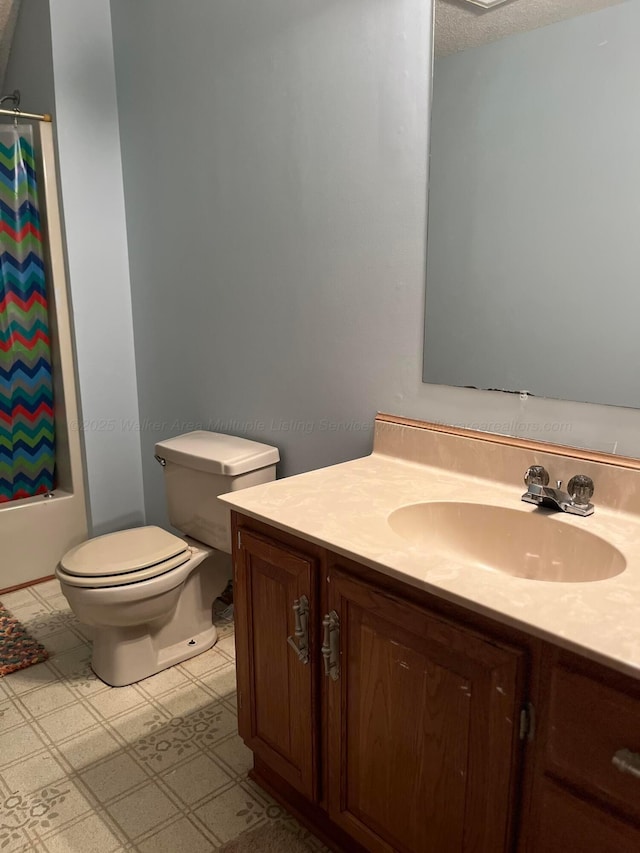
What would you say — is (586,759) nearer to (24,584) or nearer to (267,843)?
(267,843)

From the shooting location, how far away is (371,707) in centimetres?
118

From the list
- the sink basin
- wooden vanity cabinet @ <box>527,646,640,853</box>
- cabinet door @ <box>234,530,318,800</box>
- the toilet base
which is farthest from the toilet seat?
wooden vanity cabinet @ <box>527,646,640,853</box>

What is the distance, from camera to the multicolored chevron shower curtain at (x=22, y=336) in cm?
251

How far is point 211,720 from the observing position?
1867 mm

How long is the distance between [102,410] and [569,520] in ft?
6.80

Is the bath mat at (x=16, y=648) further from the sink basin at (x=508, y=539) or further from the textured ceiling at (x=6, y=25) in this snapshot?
the textured ceiling at (x=6, y=25)

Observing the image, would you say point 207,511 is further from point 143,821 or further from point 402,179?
point 402,179

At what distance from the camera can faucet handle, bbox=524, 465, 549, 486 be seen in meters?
1.37

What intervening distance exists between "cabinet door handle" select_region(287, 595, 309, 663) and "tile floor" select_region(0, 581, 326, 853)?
1.67 feet

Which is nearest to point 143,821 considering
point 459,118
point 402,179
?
point 402,179

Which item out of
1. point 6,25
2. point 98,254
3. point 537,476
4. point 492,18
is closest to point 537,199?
point 492,18

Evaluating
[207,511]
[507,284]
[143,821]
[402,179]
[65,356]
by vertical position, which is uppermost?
[402,179]

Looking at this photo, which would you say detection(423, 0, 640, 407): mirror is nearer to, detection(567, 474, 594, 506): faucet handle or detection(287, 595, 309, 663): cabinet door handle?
detection(567, 474, 594, 506): faucet handle

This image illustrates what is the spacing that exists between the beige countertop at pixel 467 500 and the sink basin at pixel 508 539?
0.08ft
